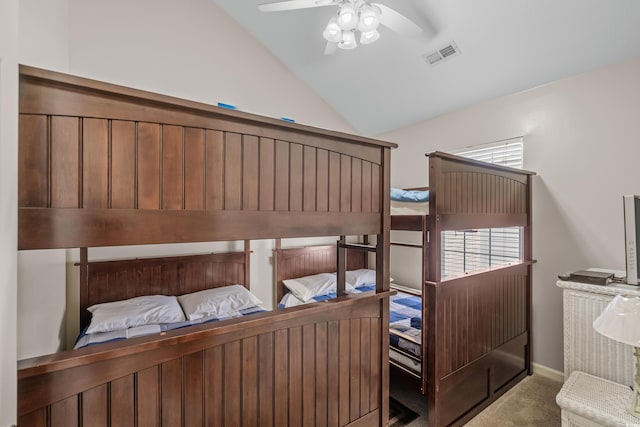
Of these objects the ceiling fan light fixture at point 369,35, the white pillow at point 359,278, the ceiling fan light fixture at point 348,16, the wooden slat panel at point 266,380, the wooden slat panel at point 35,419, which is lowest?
the white pillow at point 359,278

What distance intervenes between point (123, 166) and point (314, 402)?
1.17 meters

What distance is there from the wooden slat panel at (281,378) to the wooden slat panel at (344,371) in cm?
28

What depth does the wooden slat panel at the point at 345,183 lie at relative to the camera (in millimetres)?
1377

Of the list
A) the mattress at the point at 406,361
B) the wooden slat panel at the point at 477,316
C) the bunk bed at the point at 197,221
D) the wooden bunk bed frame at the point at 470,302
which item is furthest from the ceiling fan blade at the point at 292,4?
→ the mattress at the point at 406,361

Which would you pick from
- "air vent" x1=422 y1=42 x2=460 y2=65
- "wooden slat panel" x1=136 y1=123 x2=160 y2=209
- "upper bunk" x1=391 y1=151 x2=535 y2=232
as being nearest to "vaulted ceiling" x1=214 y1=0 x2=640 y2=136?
"air vent" x1=422 y1=42 x2=460 y2=65

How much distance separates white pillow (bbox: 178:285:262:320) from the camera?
97.8 inches

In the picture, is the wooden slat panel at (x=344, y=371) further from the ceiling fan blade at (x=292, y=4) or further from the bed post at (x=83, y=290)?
the bed post at (x=83, y=290)

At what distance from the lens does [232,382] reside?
106 centimetres

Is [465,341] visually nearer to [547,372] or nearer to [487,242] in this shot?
[547,372]

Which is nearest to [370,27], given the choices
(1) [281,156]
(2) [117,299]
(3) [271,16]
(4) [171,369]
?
(1) [281,156]

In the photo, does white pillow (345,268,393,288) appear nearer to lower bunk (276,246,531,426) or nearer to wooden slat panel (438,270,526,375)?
lower bunk (276,246,531,426)

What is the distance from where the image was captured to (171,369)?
94 centimetres

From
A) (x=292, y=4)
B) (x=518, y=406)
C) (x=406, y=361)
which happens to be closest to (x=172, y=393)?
(x=406, y=361)

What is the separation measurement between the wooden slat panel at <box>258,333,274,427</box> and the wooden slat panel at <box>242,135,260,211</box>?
1.66 ft
